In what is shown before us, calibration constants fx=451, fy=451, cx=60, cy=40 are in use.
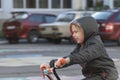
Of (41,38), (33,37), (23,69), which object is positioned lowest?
(41,38)

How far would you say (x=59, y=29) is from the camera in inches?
851

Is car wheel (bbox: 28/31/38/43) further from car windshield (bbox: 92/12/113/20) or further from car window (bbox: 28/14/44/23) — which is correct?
car windshield (bbox: 92/12/113/20)

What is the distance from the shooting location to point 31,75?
34.8 feet

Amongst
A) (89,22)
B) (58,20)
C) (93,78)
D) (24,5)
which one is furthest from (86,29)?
(24,5)

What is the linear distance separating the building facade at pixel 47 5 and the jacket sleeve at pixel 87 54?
28.8 metres

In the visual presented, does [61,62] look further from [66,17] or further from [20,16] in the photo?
[20,16]

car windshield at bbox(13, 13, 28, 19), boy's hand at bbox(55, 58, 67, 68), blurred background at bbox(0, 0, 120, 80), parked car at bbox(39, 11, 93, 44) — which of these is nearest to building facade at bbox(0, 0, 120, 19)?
blurred background at bbox(0, 0, 120, 80)

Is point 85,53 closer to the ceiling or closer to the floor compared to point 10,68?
closer to the ceiling

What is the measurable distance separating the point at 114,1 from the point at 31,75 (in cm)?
2548

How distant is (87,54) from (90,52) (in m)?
0.05

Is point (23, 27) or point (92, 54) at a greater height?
point (92, 54)

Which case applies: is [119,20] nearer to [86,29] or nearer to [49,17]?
[49,17]

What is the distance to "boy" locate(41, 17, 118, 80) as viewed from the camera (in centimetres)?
412

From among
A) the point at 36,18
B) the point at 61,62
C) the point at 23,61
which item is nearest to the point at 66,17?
the point at 36,18
